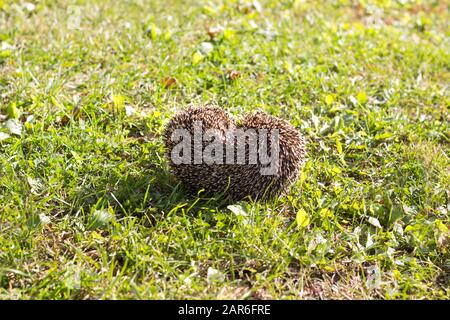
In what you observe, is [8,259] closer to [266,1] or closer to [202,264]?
[202,264]

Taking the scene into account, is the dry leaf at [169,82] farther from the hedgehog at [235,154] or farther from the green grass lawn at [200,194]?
the hedgehog at [235,154]

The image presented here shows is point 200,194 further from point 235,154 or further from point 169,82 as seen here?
point 169,82

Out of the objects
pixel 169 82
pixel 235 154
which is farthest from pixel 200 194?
pixel 169 82

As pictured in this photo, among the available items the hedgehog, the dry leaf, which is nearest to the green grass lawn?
the dry leaf

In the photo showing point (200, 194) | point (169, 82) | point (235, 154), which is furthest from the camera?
point (169, 82)

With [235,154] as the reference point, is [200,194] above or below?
below
